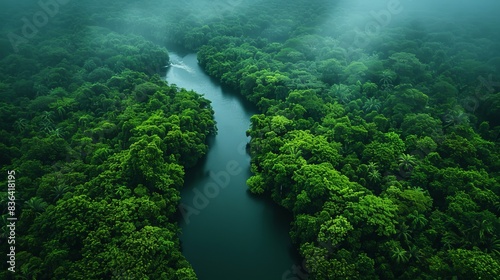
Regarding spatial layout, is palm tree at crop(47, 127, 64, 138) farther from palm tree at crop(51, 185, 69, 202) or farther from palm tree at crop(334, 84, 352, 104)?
palm tree at crop(334, 84, 352, 104)

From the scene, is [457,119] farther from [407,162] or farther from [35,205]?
[35,205]

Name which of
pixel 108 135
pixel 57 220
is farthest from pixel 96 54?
pixel 57 220

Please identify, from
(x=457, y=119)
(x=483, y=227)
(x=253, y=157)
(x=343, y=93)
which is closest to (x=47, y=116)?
(x=253, y=157)

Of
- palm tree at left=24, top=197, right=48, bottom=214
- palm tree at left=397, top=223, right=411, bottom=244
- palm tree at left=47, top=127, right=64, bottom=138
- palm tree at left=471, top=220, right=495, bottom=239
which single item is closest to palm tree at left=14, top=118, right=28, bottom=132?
palm tree at left=47, top=127, right=64, bottom=138

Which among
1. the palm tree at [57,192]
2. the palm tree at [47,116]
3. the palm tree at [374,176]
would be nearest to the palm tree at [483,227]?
the palm tree at [374,176]

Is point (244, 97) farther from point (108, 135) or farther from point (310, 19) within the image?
point (310, 19)

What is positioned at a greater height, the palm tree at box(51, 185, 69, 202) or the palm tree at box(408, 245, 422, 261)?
the palm tree at box(408, 245, 422, 261)
